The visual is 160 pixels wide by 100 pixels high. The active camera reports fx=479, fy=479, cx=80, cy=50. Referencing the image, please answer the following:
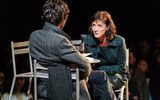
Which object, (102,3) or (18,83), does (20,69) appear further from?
(102,3)

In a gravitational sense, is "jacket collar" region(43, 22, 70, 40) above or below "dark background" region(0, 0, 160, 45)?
below

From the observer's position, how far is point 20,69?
564cm

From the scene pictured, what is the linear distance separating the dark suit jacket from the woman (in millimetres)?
842

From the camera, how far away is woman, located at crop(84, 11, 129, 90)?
4273mm

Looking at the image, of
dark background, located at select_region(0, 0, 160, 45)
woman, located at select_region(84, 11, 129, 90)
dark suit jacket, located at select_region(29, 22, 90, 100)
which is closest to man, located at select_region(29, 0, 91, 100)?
dark suit jacket, located at select_region(29, 22, 90, 100)

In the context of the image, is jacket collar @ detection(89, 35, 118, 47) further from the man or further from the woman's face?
the man

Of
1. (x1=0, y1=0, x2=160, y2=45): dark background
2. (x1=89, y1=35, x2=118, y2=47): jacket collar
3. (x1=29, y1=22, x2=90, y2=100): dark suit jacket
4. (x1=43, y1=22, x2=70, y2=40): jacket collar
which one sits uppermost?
(x1=0, y1=0, x2=160, y2=45): dark background

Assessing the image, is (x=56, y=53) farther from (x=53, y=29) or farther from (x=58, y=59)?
(x=53, y=29)

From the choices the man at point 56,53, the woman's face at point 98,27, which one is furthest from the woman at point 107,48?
the man at point 56,53

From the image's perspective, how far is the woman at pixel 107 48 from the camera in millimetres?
4273

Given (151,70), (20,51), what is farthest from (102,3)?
(20,51)

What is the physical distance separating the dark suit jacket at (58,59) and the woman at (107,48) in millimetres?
842

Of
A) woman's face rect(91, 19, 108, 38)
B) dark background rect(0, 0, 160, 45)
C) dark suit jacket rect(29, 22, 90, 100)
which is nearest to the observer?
dark suit jacket rect(29, 22, 90, 100)

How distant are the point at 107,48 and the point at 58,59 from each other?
978 millimetres
